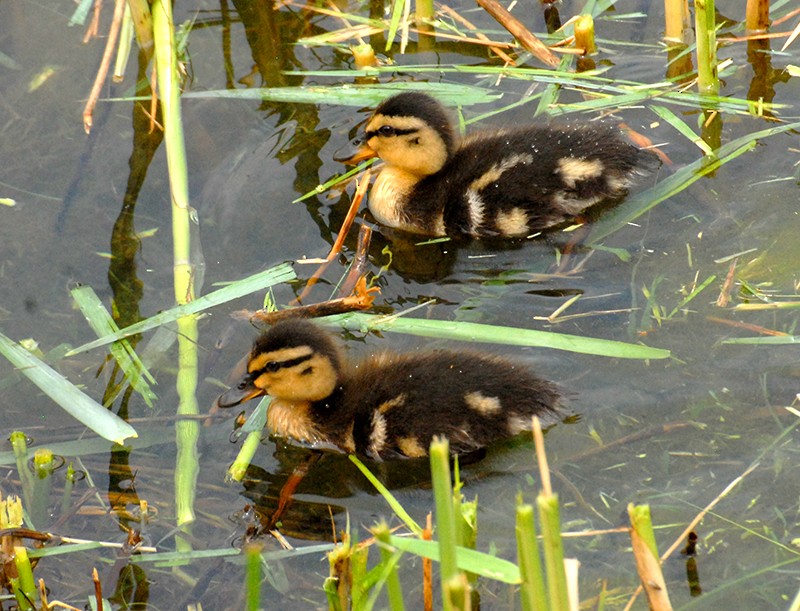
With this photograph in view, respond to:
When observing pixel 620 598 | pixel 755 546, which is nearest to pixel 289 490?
pixel 620 598

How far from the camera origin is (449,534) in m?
1.69

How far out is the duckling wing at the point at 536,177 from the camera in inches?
158

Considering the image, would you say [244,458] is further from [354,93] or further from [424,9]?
[424,9]

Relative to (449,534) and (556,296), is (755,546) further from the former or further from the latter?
(449,534)

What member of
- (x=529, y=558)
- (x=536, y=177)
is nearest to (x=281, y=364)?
(x=536, y=177)

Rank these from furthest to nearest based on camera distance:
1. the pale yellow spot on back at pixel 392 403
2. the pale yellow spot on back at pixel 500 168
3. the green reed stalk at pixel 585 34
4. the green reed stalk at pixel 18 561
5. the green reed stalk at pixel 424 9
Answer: the green reed stalk at pixel 424 9
the green reed stalk at pixel 585 34
the pale yellow spot on back at pixel 500 168
the pale yellow spot on back at pixel 392 403
the green reed stalk at pixel 18 561

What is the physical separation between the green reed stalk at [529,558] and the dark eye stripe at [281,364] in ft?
4.94

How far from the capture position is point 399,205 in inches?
169

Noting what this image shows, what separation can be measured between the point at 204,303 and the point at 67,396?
53cm

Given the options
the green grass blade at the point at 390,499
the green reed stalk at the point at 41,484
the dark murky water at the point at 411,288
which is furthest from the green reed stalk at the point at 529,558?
the green reed stalk at the point at 41,484

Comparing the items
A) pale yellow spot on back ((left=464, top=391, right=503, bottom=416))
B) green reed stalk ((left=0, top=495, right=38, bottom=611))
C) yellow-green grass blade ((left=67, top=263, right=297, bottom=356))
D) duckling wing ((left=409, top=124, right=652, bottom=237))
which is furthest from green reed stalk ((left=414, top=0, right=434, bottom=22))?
green reed stalk ((left=0, top=495, right=38, bottom=611))

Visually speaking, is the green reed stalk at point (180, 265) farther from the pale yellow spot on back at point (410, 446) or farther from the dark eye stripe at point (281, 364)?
the pale yellow spot on back at point (410, 446)

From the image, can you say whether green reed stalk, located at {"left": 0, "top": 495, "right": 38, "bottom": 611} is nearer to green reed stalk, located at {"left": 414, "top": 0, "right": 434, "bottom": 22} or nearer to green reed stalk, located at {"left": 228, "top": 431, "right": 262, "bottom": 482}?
green reed stalk, located at {"left": 228, "top": 431, "right": 262, "bottom": 482}

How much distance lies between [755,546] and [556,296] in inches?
45.8
